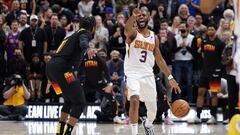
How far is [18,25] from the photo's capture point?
1927 cm

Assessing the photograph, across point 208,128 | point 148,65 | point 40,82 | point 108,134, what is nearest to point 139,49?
point 148,65

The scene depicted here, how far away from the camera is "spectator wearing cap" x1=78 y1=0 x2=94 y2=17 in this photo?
20.8 meters

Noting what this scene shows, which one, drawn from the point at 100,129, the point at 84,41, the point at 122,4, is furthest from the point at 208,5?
the point at 122,4

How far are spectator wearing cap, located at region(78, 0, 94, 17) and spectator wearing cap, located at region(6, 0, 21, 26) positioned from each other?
6.57ft

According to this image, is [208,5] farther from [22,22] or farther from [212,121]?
[22,22]

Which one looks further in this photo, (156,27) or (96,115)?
(156,27)

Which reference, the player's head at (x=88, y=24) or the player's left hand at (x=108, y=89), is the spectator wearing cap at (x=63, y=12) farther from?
the player's head at (x=88, y=24)

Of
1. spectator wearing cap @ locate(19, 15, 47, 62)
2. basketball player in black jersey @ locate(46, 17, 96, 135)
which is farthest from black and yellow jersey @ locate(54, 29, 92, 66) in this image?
spectator wearing cap @ locate(19, 15, 47, 62)

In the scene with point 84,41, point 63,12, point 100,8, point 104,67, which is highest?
point 100,8

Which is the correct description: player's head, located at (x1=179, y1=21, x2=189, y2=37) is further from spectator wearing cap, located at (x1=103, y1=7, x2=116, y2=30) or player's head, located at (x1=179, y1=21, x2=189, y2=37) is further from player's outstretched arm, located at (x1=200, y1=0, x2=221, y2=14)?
player's outstretched arm, located at (x1=200, y1=0, x2=221, y2=14)

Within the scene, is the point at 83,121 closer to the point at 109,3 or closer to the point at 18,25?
the point at 18,25

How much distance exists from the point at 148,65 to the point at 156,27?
768cm

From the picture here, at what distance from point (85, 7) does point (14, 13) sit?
7.63 ft

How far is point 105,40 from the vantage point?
18.8m
